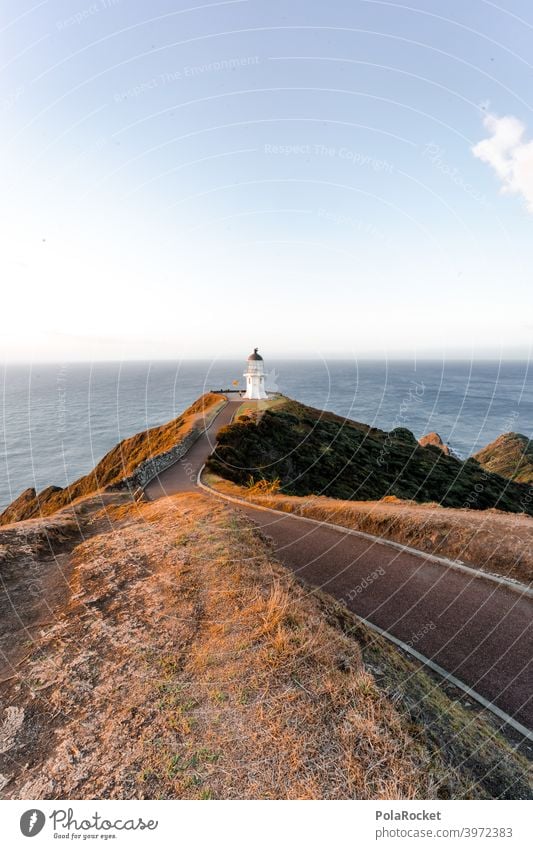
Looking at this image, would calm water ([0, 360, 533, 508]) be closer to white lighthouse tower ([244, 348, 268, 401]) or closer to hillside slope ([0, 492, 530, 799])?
white lighthouse tower ([244, 348, 268, 401])

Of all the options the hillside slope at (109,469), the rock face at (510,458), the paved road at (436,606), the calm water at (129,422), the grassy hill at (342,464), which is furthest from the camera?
the calm water at (129,422)

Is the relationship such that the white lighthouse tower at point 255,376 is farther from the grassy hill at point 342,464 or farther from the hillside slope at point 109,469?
the hillside slope at point 109,469

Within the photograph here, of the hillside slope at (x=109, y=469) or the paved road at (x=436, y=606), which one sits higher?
the paved road at (x=436, y=606)

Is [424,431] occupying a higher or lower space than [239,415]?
lower

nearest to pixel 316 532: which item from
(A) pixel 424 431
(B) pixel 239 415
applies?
(B) pixel 239 415

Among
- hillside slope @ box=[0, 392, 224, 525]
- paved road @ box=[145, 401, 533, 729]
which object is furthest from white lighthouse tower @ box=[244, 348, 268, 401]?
paved road @ box=[145, 401, 533, 729]

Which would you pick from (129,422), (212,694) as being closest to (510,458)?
(212,694)

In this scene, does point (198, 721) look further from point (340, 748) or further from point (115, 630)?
point (115, 630)

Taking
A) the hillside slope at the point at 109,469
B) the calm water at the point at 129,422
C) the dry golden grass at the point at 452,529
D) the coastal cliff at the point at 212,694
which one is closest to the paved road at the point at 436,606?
the dry golden grass at the point at 452,529
